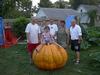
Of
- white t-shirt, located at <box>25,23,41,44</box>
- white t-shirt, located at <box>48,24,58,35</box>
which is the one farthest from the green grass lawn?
white t-shirt, located at <box>48,24,58,35</box>

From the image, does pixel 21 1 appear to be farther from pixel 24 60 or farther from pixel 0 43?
pixel 24 60

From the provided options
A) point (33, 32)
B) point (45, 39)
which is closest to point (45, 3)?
point (33, 32)

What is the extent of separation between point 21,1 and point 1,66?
678 inches

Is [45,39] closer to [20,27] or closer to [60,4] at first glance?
[20,27]

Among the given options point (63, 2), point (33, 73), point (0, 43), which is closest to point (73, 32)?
point (33, 73)

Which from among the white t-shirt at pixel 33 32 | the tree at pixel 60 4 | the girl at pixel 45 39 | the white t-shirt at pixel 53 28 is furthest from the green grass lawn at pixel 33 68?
Answer: the tree at pixel 60 4

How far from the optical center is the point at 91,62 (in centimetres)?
1050

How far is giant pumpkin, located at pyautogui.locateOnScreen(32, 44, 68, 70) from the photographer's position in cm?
917

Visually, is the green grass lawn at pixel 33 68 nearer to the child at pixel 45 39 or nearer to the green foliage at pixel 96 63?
the green foliage at pixel 96 63

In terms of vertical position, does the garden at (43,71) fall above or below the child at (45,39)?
below

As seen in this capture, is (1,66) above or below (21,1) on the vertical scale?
below

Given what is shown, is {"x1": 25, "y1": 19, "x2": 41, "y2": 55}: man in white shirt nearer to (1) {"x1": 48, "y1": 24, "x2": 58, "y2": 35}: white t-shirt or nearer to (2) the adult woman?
(1) {"x1": 48, "y1": 24, "x2": 58, "y2": 35}: white t-shirt

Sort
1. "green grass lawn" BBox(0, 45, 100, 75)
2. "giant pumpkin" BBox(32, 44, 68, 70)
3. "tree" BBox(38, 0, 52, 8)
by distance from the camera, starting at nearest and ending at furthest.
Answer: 1. "green grass lawn" BBox(0, 45, 100, 75)
2. "giant pumpkin" BBox(32, 44, 68, 70)
3. "tree" BBox(38, 0, 52, 8)

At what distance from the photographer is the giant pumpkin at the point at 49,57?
361 inches
